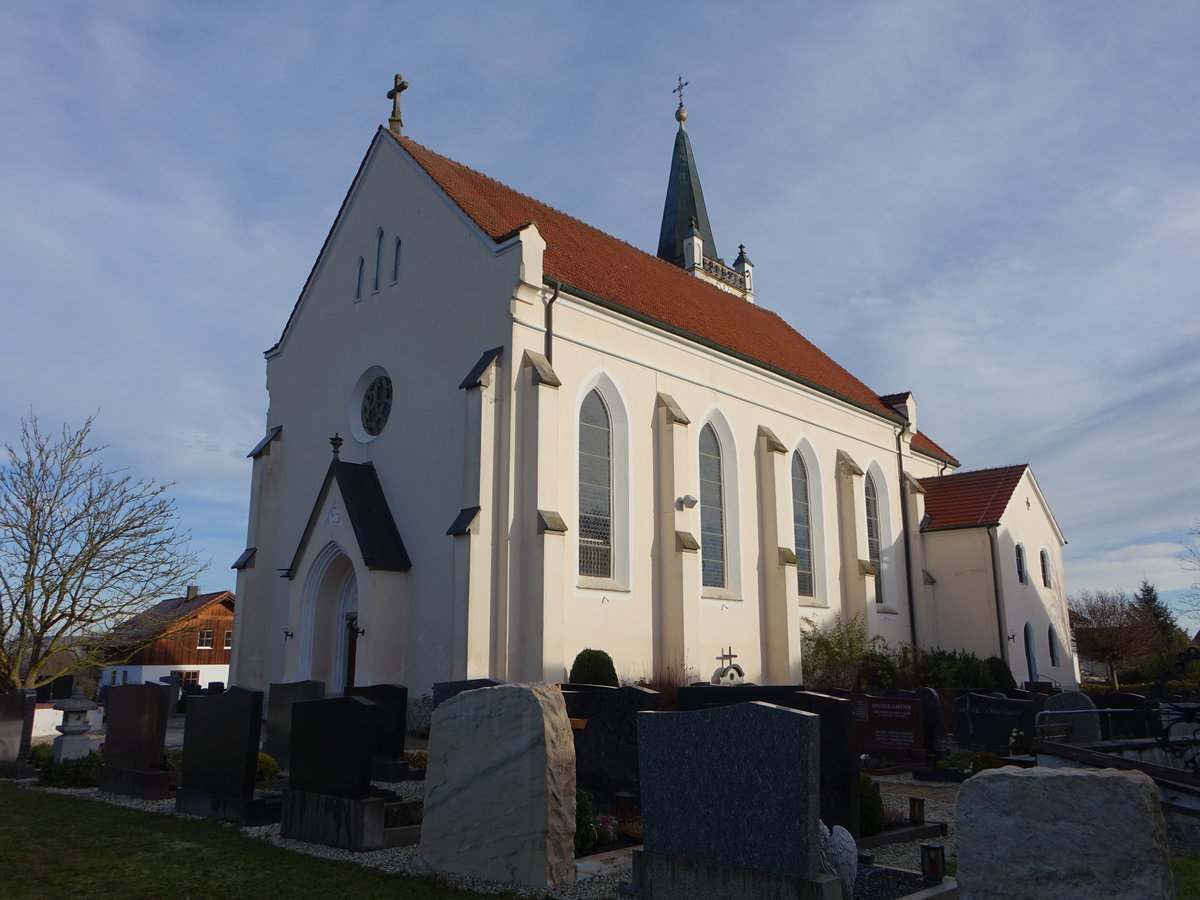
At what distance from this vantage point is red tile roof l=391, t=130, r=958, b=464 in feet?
64.7

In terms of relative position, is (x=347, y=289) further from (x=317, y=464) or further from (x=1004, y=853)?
(x=1004, y=853)

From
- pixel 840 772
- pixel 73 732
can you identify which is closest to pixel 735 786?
pixel 840 772

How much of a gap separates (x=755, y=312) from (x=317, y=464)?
50.8 ft

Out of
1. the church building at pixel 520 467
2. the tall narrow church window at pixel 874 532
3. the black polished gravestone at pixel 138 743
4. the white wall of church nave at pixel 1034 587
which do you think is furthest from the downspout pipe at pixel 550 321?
the white wall of church nave at pixel 1034 587

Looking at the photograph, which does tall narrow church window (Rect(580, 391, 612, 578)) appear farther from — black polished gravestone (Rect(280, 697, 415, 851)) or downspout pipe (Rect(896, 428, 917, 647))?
downspout pipe (Rect(896, 428, 917, 647))

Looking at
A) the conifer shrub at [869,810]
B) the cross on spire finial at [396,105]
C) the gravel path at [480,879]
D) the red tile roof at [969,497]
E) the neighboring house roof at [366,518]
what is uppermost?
the cross on spire finial at [396,105]

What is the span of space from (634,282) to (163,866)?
57.7 ft

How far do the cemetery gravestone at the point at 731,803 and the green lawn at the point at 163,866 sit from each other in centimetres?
148

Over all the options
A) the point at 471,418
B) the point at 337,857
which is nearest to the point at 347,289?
the point at 471,418

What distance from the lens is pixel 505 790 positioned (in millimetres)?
7055

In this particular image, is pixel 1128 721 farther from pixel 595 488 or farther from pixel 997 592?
pixel 997 592

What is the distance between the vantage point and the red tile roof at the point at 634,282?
19.7m

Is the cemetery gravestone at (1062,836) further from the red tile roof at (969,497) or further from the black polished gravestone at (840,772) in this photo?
the red tile roof at (969,497)

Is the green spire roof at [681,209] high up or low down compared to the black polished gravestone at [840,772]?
up
